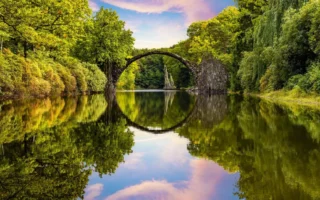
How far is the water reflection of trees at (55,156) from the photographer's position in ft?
12.2

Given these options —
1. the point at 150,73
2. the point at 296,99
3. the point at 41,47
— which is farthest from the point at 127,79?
the point at 296,99

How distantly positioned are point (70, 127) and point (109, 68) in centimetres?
3680

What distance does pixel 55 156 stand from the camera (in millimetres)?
5258

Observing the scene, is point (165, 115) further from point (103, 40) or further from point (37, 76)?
point (103, 40)

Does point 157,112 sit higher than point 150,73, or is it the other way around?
point 150,73

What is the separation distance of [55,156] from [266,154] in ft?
10.4

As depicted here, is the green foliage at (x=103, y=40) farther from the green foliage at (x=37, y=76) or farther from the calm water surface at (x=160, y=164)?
the calm water surface at (x=160, y=164)

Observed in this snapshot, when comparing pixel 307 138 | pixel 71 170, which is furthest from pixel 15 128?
pixel 307 138

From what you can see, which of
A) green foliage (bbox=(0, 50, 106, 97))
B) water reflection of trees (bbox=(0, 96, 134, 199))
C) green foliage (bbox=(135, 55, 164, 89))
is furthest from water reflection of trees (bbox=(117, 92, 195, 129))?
green foliage (bbox=(135, 55, 164, 89))

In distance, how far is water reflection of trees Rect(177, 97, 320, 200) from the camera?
3618mm

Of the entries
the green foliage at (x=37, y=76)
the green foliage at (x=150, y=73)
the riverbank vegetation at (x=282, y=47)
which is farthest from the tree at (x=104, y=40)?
the green foliage at (x=150, y=73)

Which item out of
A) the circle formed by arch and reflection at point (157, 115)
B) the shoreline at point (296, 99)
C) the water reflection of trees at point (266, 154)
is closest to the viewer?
the water reflection of trees at point (266, 154)

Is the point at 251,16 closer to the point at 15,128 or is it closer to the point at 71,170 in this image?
the point at 15,128

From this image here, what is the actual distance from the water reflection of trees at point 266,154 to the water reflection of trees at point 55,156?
4.97 feet
